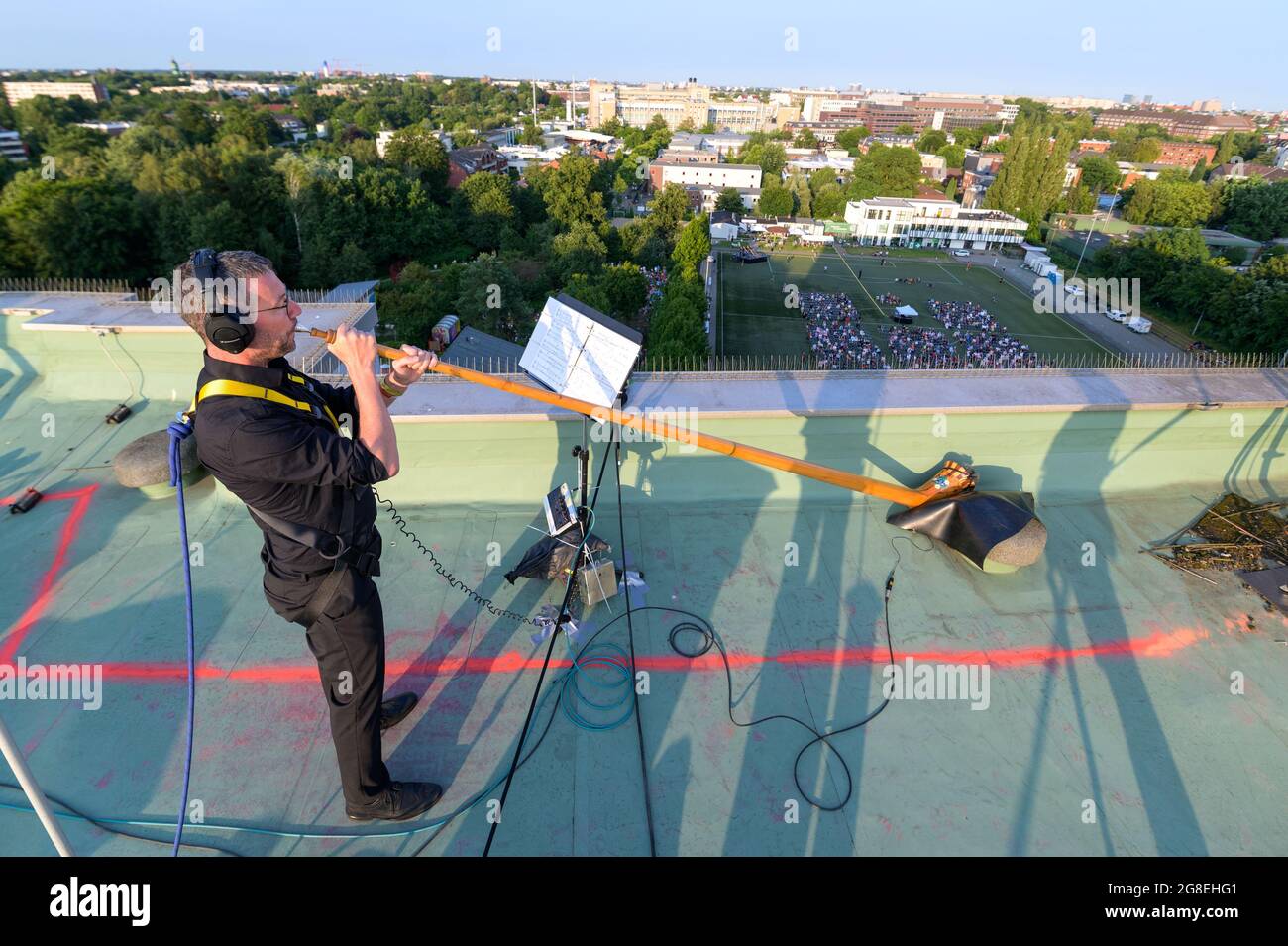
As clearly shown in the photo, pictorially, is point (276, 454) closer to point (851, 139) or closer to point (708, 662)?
point (708, 662)

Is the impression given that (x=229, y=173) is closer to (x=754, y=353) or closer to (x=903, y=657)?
(x=754, y=353)

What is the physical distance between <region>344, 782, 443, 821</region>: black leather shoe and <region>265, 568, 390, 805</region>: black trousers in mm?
57

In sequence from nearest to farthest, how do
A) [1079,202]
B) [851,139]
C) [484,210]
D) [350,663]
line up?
[350,663], [484,210], [1079,202], [851,139]

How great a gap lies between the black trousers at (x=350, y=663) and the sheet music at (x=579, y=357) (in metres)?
1.99

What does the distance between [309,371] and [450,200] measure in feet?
159

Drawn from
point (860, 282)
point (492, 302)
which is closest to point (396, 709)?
point (492, 302)

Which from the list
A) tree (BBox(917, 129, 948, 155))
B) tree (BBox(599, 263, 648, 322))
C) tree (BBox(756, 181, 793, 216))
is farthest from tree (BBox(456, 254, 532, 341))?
tree (BBox(917, 129, 948, 155))

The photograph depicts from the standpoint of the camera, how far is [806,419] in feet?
18.6

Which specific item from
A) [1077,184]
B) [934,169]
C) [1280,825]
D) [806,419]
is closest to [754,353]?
[806,419]

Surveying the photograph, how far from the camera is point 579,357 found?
4.40m

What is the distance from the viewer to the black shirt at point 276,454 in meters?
2.56

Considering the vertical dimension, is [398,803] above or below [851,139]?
below

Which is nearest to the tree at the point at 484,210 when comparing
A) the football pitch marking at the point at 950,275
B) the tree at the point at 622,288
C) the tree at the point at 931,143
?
the tree at the point at 622,288

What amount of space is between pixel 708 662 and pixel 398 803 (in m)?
2.07
